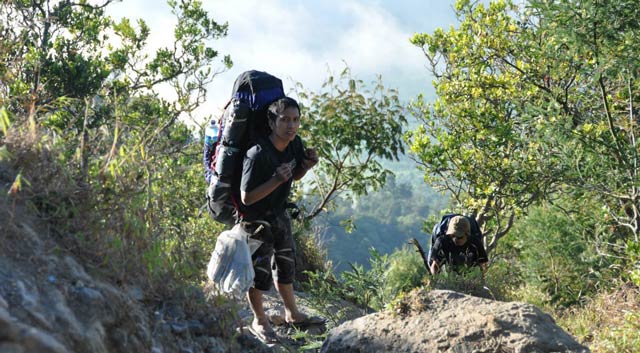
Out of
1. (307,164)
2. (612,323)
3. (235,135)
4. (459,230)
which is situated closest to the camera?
(235,135)

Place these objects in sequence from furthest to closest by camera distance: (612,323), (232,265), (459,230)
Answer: (459,230) < (612,323) < (232,265)

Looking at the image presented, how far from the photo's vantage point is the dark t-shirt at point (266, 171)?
4969 millimetres

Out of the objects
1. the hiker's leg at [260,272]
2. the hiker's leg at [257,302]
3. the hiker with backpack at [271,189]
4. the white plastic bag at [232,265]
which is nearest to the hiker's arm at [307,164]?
the hiker with backpack at [271,189]

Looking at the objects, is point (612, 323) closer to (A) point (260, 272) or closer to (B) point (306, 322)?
(B) point (306, 322)

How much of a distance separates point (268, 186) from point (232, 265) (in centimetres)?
58

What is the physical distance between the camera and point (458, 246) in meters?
7.68

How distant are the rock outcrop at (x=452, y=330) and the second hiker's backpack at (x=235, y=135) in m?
1.20

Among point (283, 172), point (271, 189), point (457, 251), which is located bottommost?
point (271, 189)

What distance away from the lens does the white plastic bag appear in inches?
184

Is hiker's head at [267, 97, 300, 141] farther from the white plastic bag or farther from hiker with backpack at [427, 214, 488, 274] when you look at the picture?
hiker with backpack at [427, 214, 488, 274]

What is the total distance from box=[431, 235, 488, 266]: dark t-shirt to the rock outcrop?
2586 millimetres

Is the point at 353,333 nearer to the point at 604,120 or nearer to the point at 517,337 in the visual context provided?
the point at 517,337

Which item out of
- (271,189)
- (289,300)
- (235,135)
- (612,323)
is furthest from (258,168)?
(612,323)

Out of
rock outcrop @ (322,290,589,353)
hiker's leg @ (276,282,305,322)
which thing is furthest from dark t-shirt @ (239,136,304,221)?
rock outcrop @ (322,290,589,353)
